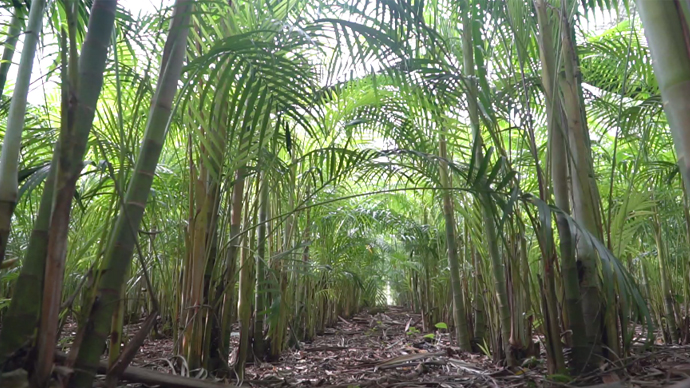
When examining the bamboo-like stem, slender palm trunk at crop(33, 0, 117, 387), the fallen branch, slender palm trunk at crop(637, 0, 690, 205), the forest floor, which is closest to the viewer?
slender palm trunk at crop(637, 0, 690, 205)

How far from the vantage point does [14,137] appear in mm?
895

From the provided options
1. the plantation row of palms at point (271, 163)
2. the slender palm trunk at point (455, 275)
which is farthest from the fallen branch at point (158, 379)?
the slender palm trunk at point (455, 275)

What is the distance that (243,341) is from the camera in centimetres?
151

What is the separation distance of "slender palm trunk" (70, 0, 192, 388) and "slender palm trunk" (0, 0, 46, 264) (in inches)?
7.9

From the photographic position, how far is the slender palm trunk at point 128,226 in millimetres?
776

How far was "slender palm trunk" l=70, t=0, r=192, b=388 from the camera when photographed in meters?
0.78

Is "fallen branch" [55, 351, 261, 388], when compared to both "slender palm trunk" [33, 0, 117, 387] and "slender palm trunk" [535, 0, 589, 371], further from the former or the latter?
"slender palm trunk" [535, 0, 589, 371]

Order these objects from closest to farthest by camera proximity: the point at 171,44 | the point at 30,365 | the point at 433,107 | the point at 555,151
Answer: the point at 30,365 < the point at 171,44 < the point at 555,151 < the point at 433,107

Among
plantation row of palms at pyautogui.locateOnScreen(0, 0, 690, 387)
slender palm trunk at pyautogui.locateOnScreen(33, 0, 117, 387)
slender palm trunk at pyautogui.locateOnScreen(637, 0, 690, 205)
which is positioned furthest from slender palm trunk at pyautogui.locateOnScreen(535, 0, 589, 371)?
slender palm trunk at pyautogui.locateOnScreen(33, 0, 117, 387)

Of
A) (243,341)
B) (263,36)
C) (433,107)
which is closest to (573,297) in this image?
(433,107)

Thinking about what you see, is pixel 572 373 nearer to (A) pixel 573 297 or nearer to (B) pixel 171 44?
(A) pixel 573 297

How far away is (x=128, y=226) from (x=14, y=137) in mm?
307

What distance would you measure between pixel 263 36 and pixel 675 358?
1.63m

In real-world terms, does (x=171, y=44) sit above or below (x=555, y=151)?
above
